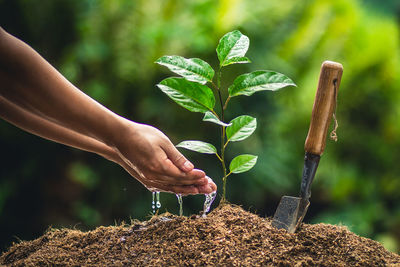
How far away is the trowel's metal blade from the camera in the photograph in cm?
86

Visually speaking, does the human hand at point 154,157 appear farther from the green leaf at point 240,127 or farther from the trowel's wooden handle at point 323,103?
the trowel's wooden handle at point 323,103

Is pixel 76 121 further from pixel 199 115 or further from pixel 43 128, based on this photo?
pixel 199 115

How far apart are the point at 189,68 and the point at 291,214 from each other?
40 cm

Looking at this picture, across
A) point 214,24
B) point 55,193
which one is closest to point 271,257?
point 55,193

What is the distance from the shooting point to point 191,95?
919 millimetres

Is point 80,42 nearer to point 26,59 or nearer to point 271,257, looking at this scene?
point 26,59

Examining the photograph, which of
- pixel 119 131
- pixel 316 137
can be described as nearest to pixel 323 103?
pixel 316 137

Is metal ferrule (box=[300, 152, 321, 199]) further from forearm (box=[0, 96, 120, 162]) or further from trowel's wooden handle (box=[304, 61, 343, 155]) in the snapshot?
forearm (box=[0, 96, 120, 162])

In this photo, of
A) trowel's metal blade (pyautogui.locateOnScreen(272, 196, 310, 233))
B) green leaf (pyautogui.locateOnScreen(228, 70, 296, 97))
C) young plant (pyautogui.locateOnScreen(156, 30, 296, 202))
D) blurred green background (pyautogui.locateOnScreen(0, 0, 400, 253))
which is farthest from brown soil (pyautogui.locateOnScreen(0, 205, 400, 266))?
blurred green background (pyautogui.locateOnScreen(0, 0, 400, 253))

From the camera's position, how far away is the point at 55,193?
7.29 feet

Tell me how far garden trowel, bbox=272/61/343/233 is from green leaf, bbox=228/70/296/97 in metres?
0.08

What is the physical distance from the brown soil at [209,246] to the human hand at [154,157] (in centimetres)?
9

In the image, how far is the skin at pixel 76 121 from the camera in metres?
0.68

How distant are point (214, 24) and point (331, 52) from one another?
0.93 m
